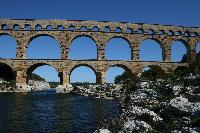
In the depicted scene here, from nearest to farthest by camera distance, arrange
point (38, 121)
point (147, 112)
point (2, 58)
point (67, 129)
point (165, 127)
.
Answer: point (165, 127) → point (147, 112) → point (67, 129) → point (38, 121) → point (2, 58)

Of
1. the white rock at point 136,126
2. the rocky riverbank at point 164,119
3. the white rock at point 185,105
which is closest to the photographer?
the rocky riverbank at point 164,119

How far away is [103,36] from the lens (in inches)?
2589

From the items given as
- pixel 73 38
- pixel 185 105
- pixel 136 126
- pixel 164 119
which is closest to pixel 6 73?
pixel 73 38

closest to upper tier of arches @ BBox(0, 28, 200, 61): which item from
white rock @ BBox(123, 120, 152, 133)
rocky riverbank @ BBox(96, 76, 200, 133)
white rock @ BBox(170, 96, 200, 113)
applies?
rocky riverbank @ BBox(96, 76, 200, 133)

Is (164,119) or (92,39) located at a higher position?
(92,39)

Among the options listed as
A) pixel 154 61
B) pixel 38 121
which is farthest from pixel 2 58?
pixel 38 121

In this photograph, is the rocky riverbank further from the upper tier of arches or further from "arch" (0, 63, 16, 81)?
"arch" (0, 63, 16, 81)

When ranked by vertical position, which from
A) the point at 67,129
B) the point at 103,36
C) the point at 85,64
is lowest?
the point at 67,129

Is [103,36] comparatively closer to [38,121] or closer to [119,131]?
[38,121]

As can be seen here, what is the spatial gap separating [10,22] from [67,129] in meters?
49.1

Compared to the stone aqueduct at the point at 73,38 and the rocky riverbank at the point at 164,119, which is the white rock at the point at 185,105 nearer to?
the rocky riverbank at the point at 164,119

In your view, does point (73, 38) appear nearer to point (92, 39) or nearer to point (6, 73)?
point (92, 39)

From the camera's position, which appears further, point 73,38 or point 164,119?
point 73,38

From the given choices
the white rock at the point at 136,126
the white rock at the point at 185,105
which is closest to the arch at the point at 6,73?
the white rock at the point at 185,105
